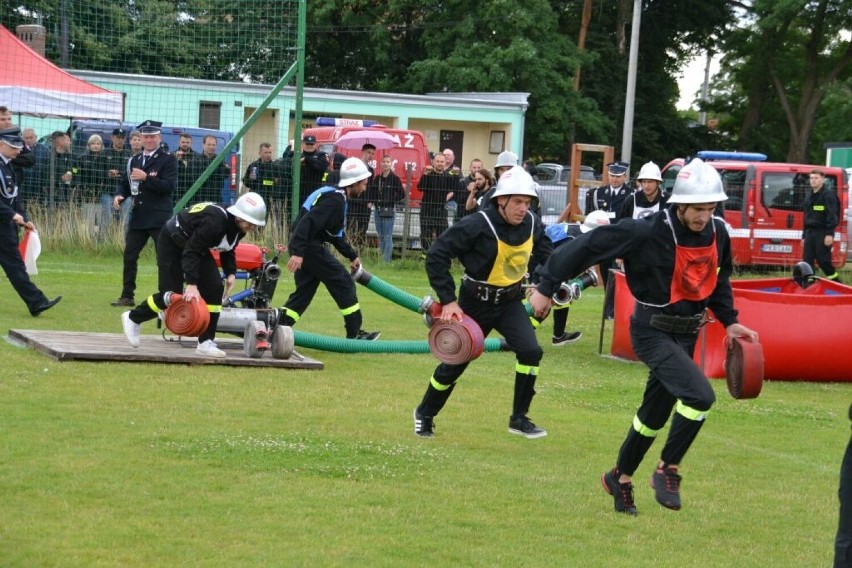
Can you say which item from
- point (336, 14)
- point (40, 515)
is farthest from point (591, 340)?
point (336, 14)

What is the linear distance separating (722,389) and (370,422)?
419 centimetres

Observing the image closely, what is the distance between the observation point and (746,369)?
7.29 meters

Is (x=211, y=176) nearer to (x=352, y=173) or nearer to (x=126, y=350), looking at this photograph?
(x=352, y=173)

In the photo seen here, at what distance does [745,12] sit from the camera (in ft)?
160

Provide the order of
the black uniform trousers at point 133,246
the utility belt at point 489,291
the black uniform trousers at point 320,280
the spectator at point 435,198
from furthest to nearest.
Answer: the spectator at point 435,198
the black uniform trousers at point 133,246
the black uniform trousers at point 320,280
the utility belt at point 489,291

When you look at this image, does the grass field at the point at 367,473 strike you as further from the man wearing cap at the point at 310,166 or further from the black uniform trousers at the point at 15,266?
the man wearing cap at the point at 310,166

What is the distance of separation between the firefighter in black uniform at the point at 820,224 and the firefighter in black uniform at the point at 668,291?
48.3ft

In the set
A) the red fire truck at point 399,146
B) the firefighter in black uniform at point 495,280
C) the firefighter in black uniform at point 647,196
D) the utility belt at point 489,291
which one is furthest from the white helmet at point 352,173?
the red fire truck at point 399,146

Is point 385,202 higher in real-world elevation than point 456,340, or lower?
higher

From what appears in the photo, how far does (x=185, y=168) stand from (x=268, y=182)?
1.31 meters

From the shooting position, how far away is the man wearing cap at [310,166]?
20.7 meters

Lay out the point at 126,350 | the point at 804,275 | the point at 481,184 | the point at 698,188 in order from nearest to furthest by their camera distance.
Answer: the point at 698,188, the point at 126,350, the point at 804,275, the point at 481,184

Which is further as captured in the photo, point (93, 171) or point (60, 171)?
point (60, 171)

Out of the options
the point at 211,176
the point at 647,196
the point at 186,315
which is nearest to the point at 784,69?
the point at 211,176
